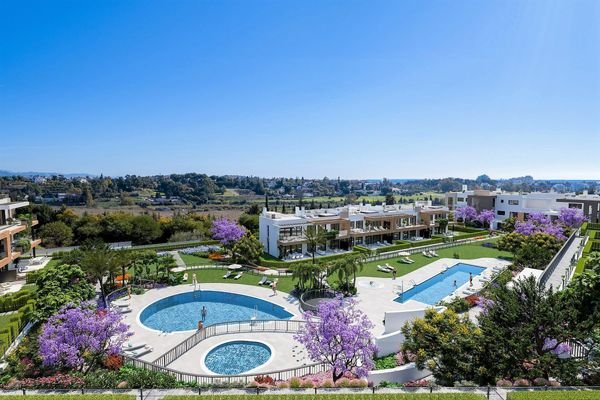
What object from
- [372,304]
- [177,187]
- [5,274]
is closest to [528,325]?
[372,304]

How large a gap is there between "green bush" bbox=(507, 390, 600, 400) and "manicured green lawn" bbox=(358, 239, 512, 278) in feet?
77.8

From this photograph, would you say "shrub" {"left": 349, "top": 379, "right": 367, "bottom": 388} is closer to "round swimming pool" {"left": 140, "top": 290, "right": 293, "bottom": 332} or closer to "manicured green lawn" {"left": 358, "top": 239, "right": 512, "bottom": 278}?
"round swimming pool" {"left": 140, "top": 290, "right": 293, "bottom": 332}

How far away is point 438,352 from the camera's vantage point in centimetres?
1562

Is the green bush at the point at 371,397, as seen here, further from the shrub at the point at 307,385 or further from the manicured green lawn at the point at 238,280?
the manicured green lawn at the point at 238,280

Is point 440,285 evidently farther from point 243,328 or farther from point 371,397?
point 371,397

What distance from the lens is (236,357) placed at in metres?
19.6

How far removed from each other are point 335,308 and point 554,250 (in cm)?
3502

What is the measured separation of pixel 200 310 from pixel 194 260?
1559 centimetres

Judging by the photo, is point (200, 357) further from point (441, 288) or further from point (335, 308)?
point (441, 288)

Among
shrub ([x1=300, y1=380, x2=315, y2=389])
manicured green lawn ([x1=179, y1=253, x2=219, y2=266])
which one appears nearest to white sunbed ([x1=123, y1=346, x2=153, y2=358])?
shrub ([x1=300, y1=380, x2=315, y2=389])

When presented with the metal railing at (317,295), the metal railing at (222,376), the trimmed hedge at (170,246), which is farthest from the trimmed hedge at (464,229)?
the metal railing at (222,376)

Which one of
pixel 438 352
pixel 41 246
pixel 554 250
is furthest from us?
pixel 41 246

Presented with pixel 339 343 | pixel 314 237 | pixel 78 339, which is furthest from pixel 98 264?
pixel 314 237

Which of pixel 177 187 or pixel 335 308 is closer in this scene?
pixel 335 308
